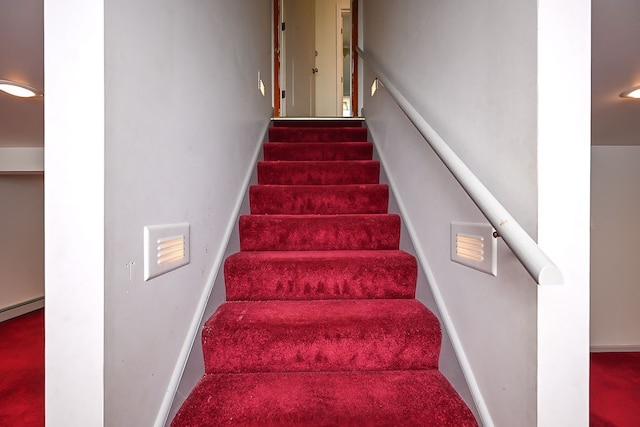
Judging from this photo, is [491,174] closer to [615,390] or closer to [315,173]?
[315,173]

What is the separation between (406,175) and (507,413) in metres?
1.05

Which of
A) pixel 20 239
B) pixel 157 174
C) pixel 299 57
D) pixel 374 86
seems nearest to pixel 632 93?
pixel 374 86

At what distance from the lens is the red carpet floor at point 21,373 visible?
5.57ft

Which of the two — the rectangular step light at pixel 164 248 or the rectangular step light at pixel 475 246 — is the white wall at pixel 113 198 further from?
the rectangular step light at pixel 475 246

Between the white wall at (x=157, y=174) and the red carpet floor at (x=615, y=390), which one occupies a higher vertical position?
the white wall at (x=157, y=174)

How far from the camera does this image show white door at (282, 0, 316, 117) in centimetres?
337

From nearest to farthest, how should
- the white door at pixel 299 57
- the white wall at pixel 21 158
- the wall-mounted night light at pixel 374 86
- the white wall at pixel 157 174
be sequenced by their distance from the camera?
the white wall at pixel 157 174, the white wall at pixel 21 158, the wall-mounted night light at pixel 374 86, the white door at pixel 299 57

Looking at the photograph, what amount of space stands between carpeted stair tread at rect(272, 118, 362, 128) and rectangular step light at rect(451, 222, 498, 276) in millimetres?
2144

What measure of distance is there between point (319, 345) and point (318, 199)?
0.91 m

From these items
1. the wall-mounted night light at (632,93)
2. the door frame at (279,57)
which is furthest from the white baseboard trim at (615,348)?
the door frame at (279,57)

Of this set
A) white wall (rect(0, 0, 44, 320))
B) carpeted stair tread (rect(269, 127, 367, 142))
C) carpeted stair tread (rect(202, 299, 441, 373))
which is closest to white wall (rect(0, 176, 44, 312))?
white wall (rect(0, 0, 44, 320))

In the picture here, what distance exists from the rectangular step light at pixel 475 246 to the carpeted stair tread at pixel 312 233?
528 mm

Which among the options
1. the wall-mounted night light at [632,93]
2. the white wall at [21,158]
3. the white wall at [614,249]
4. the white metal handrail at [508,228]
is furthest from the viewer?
the white wall at [614,249]

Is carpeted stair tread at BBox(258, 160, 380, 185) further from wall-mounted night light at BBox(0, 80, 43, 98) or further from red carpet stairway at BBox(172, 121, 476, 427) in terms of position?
wall-mounted night light at BBox(0, 80, 43, 98)
